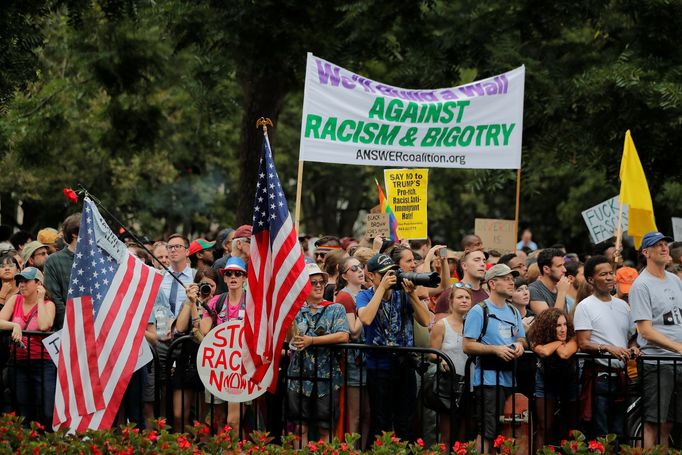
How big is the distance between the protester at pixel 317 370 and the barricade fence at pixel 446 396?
10 millimetres

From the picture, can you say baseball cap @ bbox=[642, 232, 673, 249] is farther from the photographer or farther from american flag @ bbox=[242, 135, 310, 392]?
the photographer

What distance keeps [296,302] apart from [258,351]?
0.48 m

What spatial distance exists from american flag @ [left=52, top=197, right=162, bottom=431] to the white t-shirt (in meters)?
3.40

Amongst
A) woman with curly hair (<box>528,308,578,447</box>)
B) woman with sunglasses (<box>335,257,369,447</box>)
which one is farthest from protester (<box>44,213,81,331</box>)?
woman with curly hair (<box>528,308,578,447</box>)

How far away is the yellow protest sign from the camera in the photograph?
1424 centimetres

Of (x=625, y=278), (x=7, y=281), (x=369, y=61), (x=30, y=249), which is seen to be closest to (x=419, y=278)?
(x=625, y=278)

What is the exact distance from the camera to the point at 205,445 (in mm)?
8273

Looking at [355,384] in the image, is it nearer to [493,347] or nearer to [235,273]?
[493,347]

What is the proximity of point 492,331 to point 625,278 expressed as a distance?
2658mm

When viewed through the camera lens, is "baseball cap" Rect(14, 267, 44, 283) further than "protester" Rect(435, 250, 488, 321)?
No

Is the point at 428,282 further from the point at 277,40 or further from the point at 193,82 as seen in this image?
the point at 193,82

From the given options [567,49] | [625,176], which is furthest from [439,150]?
[567,49]

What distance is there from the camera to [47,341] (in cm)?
984

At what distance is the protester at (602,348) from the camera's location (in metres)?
9.66
